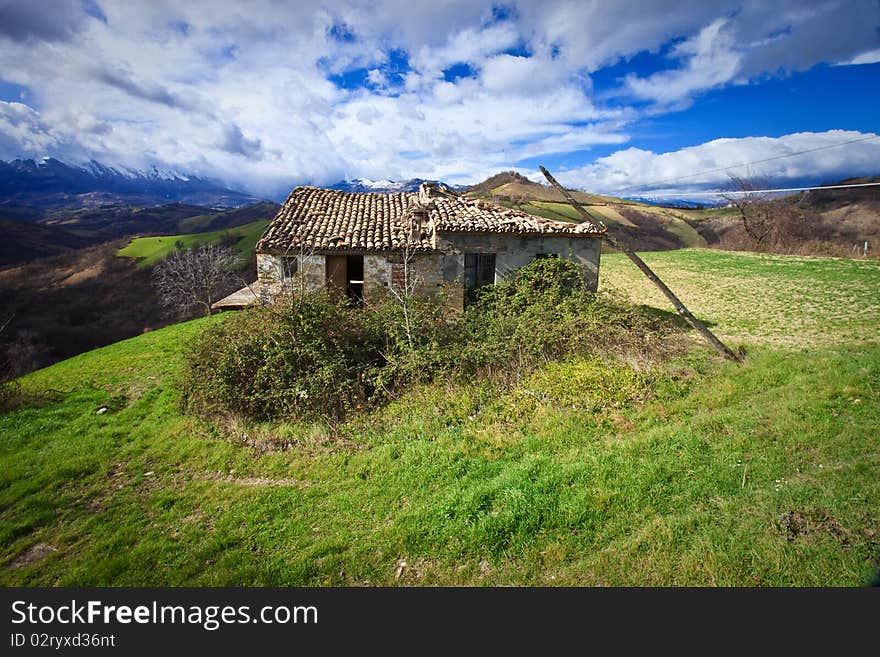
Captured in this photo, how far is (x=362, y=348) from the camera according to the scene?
9539mm

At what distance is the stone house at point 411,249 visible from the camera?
11789 mm

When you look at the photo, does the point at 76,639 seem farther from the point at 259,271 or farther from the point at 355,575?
the point at 259,271

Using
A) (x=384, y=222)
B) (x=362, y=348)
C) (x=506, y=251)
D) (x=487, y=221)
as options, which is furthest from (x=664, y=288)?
(x=384, y=222)

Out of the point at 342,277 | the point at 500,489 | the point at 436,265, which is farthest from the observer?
the point at 342,277

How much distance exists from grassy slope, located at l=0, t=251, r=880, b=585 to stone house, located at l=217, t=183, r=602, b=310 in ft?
15.4

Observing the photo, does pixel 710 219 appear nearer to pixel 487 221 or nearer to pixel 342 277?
pixel 487 221

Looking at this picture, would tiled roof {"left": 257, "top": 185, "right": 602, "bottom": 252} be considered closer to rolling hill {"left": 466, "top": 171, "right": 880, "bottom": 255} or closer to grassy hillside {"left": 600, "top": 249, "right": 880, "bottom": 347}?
grassy hillside {"left": 600, "top": 249, "right": 880, "bottom": 347}

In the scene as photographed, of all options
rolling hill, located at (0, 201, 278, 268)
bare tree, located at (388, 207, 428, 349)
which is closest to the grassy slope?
bare tree, located at (388, 207, 428, 349)

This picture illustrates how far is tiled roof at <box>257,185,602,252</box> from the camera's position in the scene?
1186 cm

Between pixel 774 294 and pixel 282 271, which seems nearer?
pixel 282 271

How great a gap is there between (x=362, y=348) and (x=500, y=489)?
5.26 metres

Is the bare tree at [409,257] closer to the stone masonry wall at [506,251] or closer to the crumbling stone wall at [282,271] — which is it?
the stone masonry wall at [506,251]

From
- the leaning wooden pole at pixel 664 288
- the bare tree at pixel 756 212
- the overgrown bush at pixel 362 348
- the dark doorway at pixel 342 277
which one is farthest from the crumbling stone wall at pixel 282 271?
the bare tree at pixel 756 212

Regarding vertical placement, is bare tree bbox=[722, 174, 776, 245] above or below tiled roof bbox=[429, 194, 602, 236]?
above
